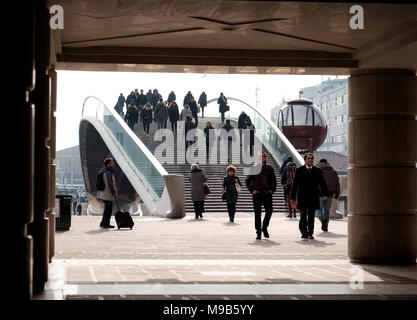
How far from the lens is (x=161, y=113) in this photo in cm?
3297

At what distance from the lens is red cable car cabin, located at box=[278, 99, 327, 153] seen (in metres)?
49.4

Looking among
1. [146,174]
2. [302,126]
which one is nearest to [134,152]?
[146,174]

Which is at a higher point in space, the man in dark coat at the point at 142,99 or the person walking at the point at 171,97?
the person walking at the point at 171,97

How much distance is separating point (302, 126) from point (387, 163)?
126 ft

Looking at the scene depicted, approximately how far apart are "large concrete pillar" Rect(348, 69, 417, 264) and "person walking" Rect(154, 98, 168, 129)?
21.5m

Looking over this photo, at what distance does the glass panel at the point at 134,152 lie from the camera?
2652 cm

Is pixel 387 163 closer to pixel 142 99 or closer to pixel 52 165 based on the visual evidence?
pixel 52 165

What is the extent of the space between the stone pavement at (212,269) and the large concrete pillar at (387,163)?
392 millimetres

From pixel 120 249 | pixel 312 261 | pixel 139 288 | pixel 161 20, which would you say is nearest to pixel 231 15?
pixel 161 20

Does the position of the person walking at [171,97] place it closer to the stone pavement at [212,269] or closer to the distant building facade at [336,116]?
the stone pavement at [212,269]

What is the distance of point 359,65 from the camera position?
11.1 meters

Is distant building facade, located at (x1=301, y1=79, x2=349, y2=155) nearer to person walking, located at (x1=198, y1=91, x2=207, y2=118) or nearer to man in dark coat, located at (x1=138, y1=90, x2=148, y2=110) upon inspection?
person walking, located at (x1=198, y1=91, x2=207, y2=118)

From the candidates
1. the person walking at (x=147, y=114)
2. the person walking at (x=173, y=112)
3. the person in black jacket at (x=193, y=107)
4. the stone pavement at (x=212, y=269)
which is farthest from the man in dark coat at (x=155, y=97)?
the stone pavement at (x=212, y=269)
